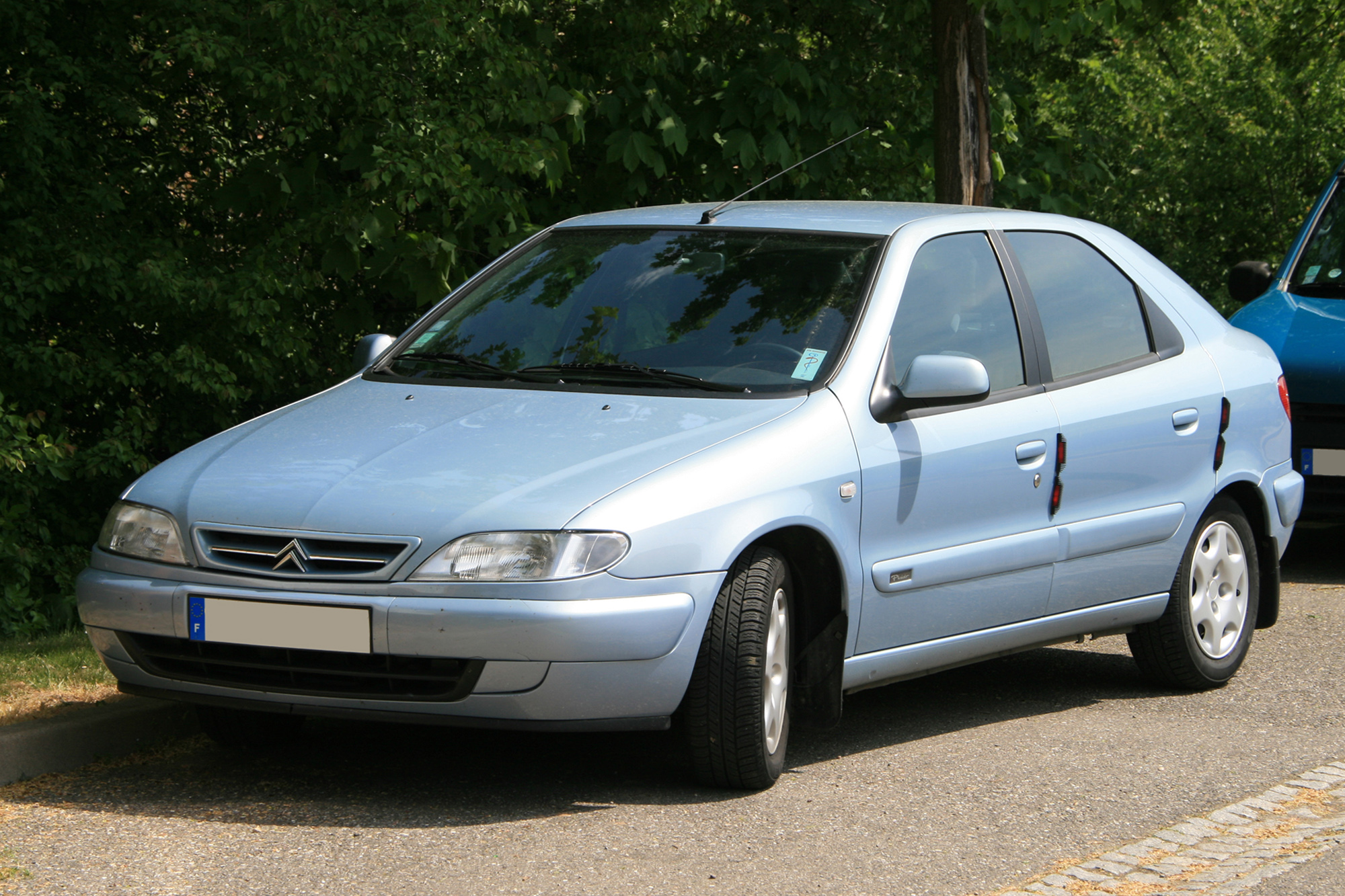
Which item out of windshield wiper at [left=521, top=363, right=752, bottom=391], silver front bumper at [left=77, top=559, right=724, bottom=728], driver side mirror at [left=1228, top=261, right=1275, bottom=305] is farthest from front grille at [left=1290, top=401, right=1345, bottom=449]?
silver front bumper at [left=77, top=559, right=724, bottom=728]

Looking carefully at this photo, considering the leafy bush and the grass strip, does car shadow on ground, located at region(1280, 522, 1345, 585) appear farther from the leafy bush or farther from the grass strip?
the grass strip

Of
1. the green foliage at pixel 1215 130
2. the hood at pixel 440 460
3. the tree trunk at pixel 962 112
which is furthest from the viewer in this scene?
the green foliage at pixel 1215 130

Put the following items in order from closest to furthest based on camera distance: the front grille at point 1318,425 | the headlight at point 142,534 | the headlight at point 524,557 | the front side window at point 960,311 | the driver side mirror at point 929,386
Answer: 1. the headlight at point 524,557
2. the headlight at point 142,534
3. the driver side mirror at point 929,386
4. the front side window at point 960,311
5. the front grille at point 1318,425

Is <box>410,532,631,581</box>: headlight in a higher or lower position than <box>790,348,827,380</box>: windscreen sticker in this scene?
lower

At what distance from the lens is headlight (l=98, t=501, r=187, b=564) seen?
4805mm

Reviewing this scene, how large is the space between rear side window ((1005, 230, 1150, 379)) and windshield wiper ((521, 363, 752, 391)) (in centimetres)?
135

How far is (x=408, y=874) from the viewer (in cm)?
422

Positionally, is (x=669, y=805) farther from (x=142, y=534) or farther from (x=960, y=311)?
(x=960, y=311)

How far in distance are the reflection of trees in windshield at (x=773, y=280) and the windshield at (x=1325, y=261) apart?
529 cm

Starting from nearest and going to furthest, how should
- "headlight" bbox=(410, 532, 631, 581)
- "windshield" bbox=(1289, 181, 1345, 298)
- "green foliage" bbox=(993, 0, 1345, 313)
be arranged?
"headlight" bbox=(410, 532, 631, 581), "windshield" bbox=(1289, 181, 1345, 298), "green foliage" bbox=(993, 0, 1345, 313)

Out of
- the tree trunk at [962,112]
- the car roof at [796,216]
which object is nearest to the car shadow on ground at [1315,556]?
the tree trunk at [962,112]

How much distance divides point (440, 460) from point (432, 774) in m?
1.02

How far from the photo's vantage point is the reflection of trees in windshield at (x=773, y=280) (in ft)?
18.1

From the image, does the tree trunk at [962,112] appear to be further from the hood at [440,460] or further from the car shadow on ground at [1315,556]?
the hood at [440,460]
